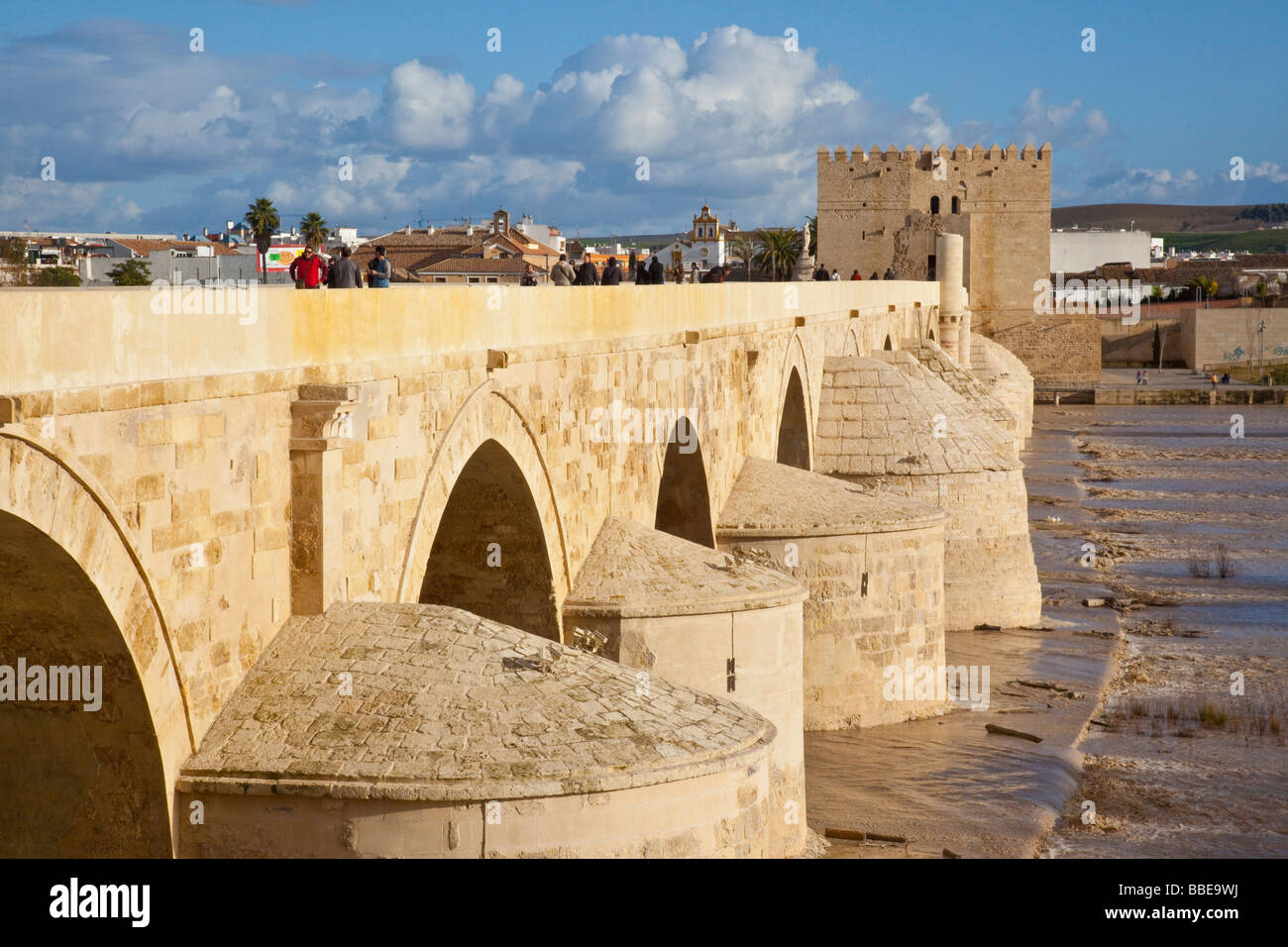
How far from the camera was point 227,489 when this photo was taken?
761 centimetres

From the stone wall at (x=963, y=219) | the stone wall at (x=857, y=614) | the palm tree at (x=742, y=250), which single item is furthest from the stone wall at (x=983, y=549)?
the palm tree at (x=742, y=250)

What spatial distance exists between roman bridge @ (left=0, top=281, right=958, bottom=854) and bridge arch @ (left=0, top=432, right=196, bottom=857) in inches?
0.4

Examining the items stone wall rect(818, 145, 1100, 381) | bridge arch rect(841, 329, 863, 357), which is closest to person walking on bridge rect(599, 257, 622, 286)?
bridge arch rect(841, 329, 863, 357)

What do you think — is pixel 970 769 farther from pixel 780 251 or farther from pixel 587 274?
pixel 780 251

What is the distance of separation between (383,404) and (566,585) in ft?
11.1

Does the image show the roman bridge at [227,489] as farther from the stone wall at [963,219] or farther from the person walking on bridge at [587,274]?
the stone wall at [963,219]

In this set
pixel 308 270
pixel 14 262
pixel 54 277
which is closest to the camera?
pixel 308 270

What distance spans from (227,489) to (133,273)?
898cm

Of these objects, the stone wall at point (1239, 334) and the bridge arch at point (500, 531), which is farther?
the stone wall at point (1239, 334)

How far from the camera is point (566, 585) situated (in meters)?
12.1

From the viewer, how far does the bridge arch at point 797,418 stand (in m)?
21.1

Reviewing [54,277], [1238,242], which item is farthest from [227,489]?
[1238,242]

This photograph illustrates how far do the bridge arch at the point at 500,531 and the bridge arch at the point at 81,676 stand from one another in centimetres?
318
